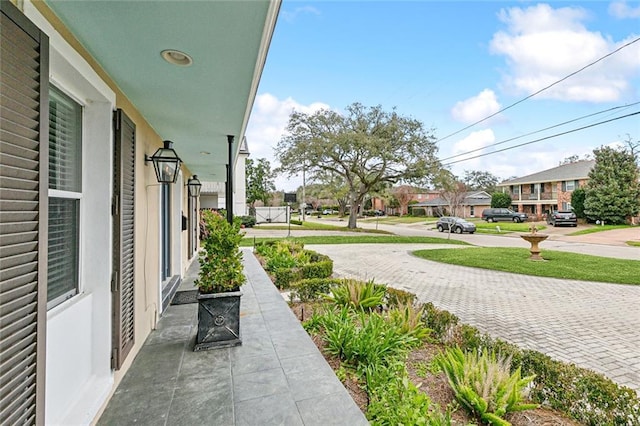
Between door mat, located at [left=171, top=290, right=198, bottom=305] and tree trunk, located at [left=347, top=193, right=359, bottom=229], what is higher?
tree trunk, located at [left=347, top=193, right=359, bottom=229]

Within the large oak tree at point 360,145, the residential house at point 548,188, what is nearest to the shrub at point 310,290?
the large oak tree at point 360,145

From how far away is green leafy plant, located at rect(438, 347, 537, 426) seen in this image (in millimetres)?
2189

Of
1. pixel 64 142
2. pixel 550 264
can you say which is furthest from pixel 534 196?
pixel 64 142

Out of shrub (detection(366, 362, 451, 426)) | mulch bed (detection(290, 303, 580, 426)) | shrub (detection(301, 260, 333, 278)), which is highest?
shrub (detection(301, 260, 333, 278))

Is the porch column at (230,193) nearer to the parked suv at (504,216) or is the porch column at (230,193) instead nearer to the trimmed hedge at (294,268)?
the trimmed hedge at (294,268)

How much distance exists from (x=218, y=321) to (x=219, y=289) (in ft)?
1.08

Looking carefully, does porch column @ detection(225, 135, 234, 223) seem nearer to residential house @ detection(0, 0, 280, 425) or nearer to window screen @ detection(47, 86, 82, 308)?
residential house @ detection(0, 0, 280, 425)

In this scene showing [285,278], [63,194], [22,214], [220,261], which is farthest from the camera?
[285,278]

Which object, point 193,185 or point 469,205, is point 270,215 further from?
point 469,205

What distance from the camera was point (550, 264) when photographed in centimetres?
967

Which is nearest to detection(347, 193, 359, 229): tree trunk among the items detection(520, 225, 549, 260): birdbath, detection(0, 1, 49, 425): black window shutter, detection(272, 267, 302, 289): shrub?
detection(520, 225, 549, 260): birdbath

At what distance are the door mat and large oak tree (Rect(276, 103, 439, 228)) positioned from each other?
1604 cm

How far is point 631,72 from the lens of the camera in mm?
11008

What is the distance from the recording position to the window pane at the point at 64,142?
1.94 meters
